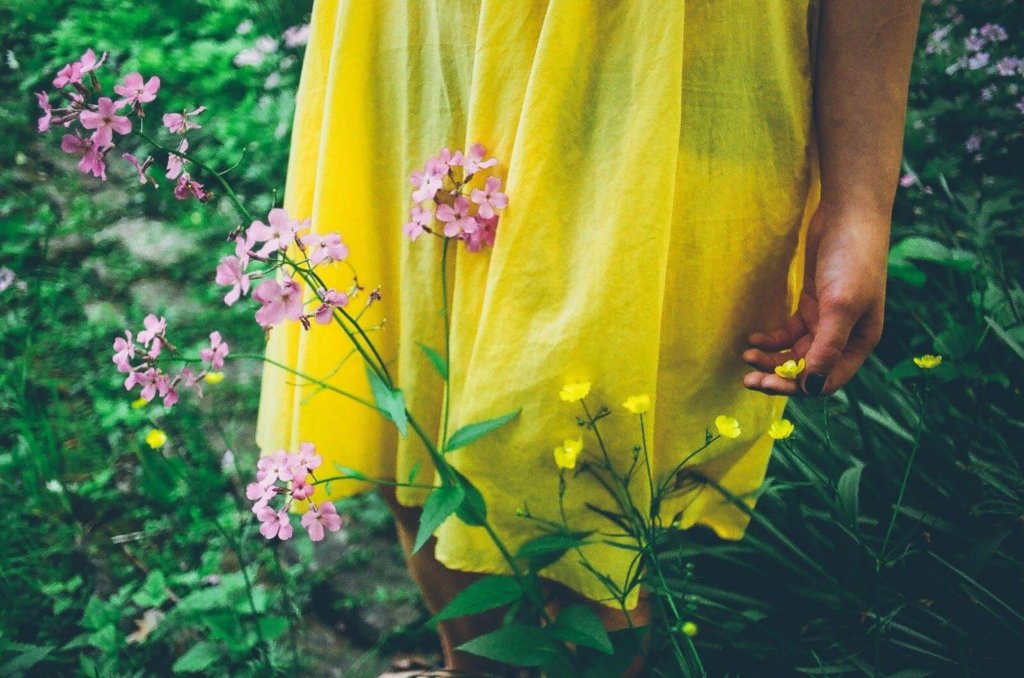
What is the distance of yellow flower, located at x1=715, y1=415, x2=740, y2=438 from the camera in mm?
768

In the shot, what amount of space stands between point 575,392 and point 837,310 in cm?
28

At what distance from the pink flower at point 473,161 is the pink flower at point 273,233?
0.18m

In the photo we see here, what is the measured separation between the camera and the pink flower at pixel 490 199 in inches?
27.7

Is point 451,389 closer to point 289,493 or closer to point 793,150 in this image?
point 289,493

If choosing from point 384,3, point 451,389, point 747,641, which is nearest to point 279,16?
point 384,3

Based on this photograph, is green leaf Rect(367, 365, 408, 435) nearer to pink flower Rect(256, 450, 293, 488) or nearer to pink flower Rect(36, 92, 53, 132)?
pink flower Rect(256, 450, 293, 488)

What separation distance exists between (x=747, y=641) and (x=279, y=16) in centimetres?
319

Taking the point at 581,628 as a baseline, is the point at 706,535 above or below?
below

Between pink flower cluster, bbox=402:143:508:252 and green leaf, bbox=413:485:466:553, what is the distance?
0.86 feet

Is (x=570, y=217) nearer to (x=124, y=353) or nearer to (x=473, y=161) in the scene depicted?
(x=473, y=161)

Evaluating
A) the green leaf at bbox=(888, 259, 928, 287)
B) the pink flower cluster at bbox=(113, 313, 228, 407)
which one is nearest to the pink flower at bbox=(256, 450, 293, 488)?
Answer: the pink flower cluster at bbox=(113, 313, 228, 407)

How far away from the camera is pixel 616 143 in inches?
27.1

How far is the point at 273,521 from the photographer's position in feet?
2.39

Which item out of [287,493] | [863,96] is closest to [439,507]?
[287,493]
